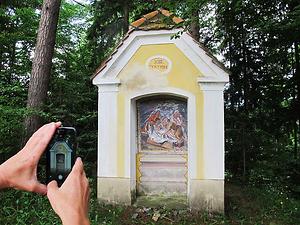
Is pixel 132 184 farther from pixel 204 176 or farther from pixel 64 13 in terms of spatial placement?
pixel 64 13

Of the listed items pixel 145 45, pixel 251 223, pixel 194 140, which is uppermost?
pixel 145 45

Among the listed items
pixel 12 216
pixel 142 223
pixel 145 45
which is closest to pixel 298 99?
pixel 145 45

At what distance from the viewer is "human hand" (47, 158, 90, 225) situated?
110 cm

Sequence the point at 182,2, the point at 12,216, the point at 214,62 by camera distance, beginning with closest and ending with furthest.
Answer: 1. the point at 182,2
2. the point at 12,216
3. the point at 214,62

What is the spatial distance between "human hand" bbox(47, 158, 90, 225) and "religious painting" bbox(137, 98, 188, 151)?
265 inches

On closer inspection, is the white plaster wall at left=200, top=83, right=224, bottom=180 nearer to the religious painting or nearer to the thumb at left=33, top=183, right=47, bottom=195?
the religious painting

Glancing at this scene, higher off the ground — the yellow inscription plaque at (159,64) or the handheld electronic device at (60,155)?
the yellow inscription plaque at (159,64)

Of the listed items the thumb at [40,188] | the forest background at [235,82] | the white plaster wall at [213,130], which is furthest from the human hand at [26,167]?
the forest background at [235,82]

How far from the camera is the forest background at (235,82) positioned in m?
9.34

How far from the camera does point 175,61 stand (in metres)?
7.54

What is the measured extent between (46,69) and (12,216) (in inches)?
144

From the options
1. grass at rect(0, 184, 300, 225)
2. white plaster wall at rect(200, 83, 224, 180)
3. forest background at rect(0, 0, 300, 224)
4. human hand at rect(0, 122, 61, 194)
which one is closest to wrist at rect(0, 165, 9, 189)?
human hand at rect(0, 122, 61, 194)

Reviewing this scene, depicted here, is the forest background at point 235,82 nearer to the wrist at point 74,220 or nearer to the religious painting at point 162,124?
the religious painting at point 162,124

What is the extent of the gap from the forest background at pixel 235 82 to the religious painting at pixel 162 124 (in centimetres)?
170
